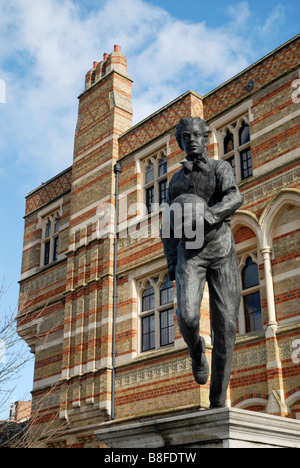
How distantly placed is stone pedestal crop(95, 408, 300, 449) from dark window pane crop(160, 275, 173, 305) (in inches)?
404

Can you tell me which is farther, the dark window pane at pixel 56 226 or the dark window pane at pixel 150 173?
the dark window pane at pixel 56 226

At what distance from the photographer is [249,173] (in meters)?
14.0

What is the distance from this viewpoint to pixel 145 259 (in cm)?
1559

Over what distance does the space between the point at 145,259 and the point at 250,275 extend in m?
3.35

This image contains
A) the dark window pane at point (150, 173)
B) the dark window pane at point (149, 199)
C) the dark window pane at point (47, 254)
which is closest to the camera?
the dark window pane at point (149, 199)

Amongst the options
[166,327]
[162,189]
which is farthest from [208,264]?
[162,189]

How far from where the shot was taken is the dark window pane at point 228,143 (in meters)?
14.8

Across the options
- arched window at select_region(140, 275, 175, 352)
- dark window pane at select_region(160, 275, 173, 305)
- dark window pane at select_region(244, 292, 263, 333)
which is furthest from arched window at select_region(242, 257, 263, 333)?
dark window pane at select_region(160, 275, 173, 305)

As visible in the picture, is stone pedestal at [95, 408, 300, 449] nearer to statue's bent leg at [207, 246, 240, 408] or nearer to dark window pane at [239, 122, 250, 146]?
statue's bent leg at [207, 246, 240, 408]

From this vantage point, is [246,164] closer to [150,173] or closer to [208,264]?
[150,173]

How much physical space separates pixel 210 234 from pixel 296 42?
1004 centimetres

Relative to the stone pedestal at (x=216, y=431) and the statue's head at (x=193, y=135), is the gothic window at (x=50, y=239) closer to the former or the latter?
the statue's head at (x=193, y=135)

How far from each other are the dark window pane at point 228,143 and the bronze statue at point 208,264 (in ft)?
32.3

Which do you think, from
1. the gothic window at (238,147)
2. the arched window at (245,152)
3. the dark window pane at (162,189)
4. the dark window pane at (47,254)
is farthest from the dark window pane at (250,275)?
the dark window pane at (47,254)
